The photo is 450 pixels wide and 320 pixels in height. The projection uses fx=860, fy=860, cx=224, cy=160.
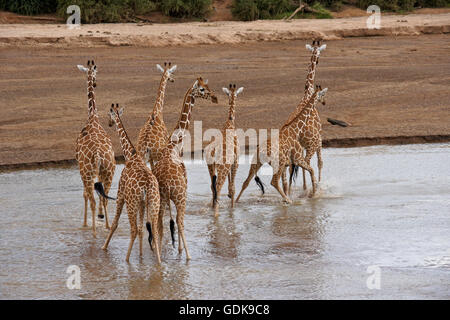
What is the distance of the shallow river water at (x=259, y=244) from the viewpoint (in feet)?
25.4

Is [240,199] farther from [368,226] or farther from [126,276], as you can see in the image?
[126,276]

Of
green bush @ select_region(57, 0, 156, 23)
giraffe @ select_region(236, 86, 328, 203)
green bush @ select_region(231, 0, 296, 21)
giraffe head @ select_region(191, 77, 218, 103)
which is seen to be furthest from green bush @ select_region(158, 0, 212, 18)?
giraffe head @ select_region(191, 77, 218, 103)

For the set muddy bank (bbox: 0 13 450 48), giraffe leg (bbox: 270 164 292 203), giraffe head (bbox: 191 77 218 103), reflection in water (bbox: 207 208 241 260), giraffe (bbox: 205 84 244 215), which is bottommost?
reflection in water (bbox: 207 208 241 260)

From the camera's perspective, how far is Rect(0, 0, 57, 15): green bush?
2509cm

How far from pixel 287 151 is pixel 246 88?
8035mm

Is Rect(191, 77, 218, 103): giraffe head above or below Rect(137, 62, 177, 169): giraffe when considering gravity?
above

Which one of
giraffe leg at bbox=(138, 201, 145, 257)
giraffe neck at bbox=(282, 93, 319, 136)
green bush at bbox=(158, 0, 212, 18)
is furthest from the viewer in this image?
green bush at bbox=(158, 0, 212, 18)

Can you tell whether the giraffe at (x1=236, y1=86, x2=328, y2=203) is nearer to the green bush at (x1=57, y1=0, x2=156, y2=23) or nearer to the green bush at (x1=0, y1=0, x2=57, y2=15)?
the green bush at (x1=57, y1=0, x2=156, y2=23)

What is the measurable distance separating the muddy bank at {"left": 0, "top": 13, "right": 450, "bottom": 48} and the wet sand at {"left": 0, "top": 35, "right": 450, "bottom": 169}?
40 cm

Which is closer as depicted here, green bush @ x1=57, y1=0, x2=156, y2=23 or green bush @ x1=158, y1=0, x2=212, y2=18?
green bush @ x1=57, y1=0, x2=156, y2=23

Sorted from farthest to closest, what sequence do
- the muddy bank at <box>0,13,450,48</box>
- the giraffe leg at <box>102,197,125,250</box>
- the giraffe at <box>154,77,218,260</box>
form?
the muddy bank at <box>0,13,450,48</box>
the giraffe leg at <box>102,197,125,250</box>
the giraffe at <box>154,77,218,260</box>

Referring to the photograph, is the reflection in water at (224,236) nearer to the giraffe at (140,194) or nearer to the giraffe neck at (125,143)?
the giraffe at (140,194)

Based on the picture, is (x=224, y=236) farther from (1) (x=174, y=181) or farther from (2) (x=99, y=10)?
(2) (x=99, y=10)

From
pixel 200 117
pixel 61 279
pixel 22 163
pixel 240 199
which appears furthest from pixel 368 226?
pixel 200 117
